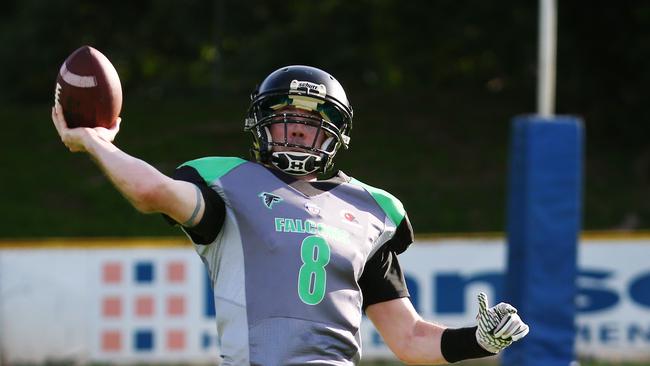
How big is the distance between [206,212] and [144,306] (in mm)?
7756

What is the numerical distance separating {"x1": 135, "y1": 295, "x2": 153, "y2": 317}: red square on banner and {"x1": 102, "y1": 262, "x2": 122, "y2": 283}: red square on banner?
25 centimetres

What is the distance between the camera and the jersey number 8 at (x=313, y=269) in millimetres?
3572

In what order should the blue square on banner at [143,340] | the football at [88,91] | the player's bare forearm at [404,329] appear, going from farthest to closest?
1. the blue square on banner at [143,340]
2. the player's bare forearm at [404,329]
3. the football at [88,91]

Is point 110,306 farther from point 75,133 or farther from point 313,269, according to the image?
point 75,133

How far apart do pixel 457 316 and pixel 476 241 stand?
2.41ft

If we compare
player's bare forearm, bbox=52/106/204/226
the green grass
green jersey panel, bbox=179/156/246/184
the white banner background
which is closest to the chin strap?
green jersey panel, bbox=179/156/246/184

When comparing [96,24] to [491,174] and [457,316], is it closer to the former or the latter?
[491,174]

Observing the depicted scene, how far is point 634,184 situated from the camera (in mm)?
21594

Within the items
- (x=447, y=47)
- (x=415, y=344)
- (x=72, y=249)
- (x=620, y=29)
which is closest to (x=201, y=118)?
(x=447, y=47)

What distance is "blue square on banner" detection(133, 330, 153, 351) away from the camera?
11070 millimetres

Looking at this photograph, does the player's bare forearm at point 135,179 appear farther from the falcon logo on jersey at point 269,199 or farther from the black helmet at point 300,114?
the black helmet at point 300,114

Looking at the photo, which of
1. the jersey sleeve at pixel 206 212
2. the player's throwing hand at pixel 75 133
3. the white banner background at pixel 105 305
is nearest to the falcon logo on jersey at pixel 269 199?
the jersey sleeve at pixel 206 212

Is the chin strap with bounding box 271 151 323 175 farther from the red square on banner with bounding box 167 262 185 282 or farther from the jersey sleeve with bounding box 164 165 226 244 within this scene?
the red square on banner with bounding box 167 262 185 282

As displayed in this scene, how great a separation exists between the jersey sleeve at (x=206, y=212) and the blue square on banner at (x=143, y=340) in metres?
7.65
